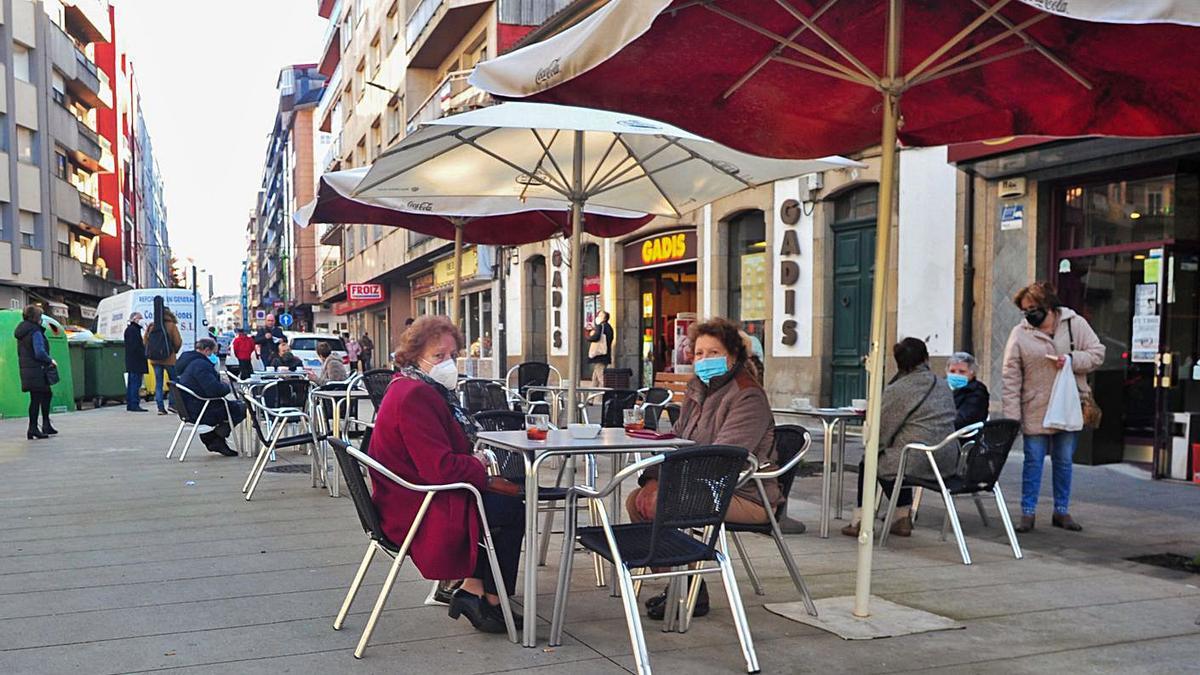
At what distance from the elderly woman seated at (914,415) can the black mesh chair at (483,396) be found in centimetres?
364

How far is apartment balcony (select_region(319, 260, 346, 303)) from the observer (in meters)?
49.3

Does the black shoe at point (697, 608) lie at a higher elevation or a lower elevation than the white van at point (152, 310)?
lower

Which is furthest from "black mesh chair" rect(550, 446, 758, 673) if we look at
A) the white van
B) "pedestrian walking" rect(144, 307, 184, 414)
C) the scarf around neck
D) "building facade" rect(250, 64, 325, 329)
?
"building facade" rect(250, 64, 325, 329)

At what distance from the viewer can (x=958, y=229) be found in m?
11.4

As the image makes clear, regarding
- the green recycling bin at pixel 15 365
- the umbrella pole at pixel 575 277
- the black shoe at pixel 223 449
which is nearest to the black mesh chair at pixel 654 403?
the umbrella pole at pixel 575 277

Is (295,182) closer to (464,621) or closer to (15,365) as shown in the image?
(15,365)

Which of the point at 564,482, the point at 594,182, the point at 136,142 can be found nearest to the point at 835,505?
the point at 564,482

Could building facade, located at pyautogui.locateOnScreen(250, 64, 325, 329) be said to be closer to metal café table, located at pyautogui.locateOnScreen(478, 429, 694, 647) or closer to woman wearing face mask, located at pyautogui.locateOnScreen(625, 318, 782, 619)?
woman wearing face mask, located at pyautogui.locateOnScreen(625, 318, 782, 619)

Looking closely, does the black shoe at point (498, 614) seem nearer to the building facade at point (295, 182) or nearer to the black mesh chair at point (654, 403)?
the black mesh chair at point (654, 403)

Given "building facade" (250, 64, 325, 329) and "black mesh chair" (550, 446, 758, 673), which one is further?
"building facade" (250, 64, 325, 329)

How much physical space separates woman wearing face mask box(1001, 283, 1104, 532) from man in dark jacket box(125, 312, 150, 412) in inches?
590

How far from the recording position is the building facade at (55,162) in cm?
3431

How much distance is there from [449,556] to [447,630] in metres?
0.51

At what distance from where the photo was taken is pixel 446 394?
4488 mm
